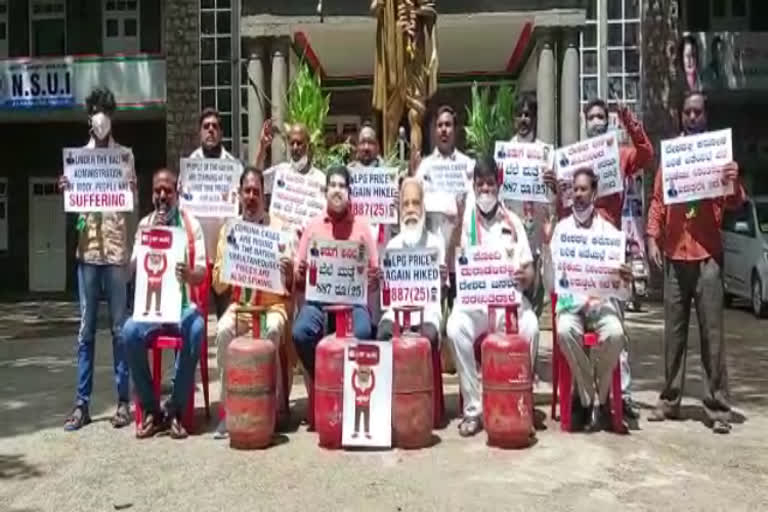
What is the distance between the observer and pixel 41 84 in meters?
20.6

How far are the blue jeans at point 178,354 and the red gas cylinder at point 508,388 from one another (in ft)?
5.94

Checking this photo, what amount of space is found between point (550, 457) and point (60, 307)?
1458 centimetres

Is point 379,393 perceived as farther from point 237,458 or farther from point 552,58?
point 552,58

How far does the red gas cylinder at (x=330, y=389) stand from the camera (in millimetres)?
5801

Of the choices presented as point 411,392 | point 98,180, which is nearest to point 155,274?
point 98,180

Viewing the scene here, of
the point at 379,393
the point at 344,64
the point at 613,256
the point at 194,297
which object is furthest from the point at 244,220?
the point at 344,64

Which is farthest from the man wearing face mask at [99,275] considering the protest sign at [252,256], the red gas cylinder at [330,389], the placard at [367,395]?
the placard at [367,395]

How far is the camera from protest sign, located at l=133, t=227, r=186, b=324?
6.18m

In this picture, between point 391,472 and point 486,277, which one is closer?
point 391,472

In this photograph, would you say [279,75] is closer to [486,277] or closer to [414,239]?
[414,239]

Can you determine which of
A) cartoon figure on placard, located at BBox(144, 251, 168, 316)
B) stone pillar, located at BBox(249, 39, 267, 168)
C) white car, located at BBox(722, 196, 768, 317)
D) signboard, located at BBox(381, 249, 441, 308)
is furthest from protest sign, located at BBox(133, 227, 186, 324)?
white car, located at BBox(722, 196, 768, 317)

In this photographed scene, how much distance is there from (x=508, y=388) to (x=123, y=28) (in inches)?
720

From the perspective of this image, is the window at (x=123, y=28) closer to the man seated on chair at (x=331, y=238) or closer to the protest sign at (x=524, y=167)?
the protest sign at (x=524, y=167)

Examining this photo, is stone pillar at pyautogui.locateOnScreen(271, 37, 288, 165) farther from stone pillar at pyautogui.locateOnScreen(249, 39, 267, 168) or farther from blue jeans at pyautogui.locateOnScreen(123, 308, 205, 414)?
blue jeans at pyautogui.locateOnScreen(123, 308, 205, 414)
